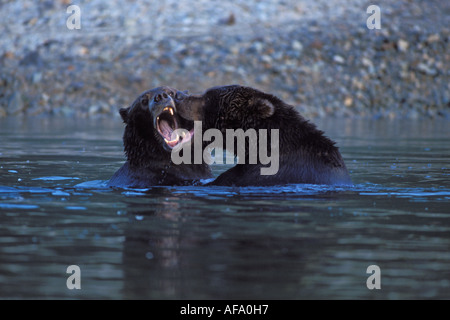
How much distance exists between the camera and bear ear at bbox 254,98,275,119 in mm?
8148

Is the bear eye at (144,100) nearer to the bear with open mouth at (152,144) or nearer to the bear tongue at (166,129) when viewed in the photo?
the bear with open mouth at (152,144)

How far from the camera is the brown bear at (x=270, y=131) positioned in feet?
26.2

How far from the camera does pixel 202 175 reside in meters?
9.16

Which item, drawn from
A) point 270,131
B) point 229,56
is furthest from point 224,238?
point 229,56

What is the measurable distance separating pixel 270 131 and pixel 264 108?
21 cm

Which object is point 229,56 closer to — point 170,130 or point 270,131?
point 170,130

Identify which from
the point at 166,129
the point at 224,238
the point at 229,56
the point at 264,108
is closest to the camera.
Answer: the point at 224,238

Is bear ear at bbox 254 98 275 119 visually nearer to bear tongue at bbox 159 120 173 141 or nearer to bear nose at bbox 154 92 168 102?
bear nose at bbox 154 92 168 102

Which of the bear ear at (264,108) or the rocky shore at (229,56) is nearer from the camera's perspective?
the bear ear at (264,108)

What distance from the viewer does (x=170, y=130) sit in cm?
881

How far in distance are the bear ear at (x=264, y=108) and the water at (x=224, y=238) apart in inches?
27.1

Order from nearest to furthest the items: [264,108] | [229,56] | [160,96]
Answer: [264,108]
[160,96]
[229,56]

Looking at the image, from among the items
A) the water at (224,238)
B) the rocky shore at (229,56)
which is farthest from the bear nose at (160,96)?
the rocky shore at (229,56)
